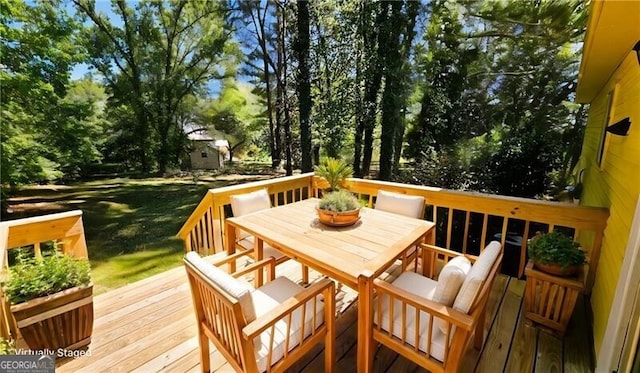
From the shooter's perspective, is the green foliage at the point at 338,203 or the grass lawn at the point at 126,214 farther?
the grass lawn at the point at 126,214

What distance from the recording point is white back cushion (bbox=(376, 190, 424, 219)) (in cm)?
281

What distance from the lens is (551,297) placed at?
213 cm

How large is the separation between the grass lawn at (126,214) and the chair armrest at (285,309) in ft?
18.9

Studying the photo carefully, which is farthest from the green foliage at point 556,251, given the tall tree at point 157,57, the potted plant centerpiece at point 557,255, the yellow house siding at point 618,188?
the tall tree at point 157,57

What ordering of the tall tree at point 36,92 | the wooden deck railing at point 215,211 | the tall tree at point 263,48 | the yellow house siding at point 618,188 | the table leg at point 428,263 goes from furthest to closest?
the tall tree at point 263,48 < the tall tree at point 36,92 < the wooden deck railing at point 215,211 < the table leg at point 428,263 < the yellow house siding at point 618,188

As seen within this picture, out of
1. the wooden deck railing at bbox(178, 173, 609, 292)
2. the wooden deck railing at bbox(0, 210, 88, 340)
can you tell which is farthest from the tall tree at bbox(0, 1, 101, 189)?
the wooden deck railing at bbox(0, 210, 88, 340)

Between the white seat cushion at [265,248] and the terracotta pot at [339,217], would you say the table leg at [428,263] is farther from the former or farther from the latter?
the white seat cushion at [265,248]

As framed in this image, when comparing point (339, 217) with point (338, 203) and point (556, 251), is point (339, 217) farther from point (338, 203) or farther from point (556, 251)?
point (556, 251)

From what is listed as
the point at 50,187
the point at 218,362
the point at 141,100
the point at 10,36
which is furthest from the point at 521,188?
the point at 50,187

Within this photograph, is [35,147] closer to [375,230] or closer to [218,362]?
[218,362]

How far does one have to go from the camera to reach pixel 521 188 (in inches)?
211

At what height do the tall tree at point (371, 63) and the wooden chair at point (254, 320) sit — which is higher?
the tall tree at point (371, 63)

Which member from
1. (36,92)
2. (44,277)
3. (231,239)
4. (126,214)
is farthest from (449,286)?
(126,214)

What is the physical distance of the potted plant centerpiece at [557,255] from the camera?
2057mm
